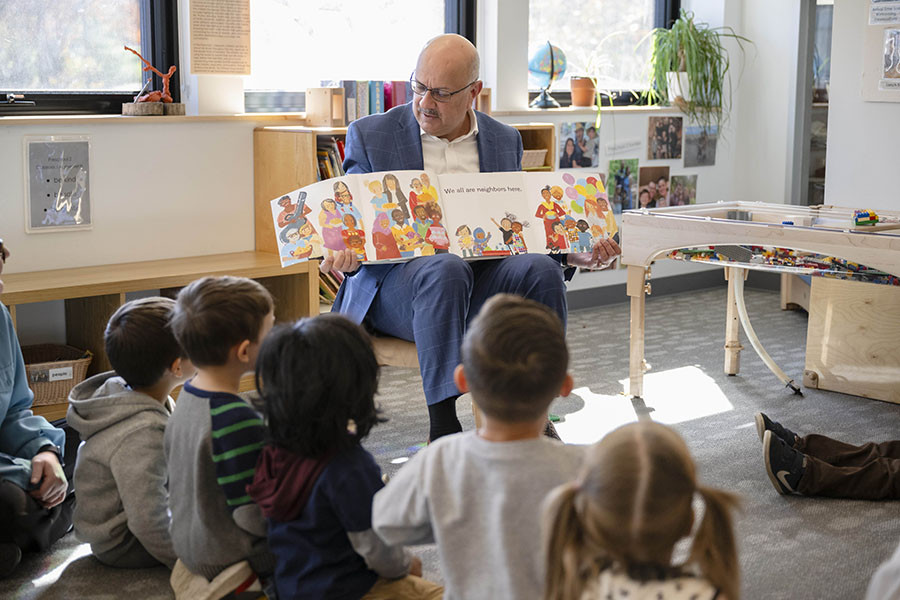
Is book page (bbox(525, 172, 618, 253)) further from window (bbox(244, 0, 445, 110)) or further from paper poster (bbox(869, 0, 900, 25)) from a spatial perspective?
paper poster (bbox(869, 0, 900, 25))

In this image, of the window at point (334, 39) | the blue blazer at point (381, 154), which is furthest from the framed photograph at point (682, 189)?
the blue blazer at point (381, 154)

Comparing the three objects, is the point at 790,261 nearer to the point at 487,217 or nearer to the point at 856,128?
the point at 487,217

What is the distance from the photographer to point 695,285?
5.70 meters

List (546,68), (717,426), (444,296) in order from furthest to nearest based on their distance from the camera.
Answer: (546,68) → (717,426) → (444,296)

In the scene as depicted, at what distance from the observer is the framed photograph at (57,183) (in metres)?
3.37

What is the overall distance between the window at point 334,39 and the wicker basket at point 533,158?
27.8 inches

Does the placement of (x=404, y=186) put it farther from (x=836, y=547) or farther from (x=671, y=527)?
(x=671, y=527)

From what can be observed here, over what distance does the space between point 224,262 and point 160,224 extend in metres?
0.30

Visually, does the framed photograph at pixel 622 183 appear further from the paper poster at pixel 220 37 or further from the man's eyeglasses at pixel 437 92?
the man's eyeglasses at pixel 437 92

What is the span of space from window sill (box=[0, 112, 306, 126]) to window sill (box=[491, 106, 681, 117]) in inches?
38.9

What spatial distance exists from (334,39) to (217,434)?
2.85 m

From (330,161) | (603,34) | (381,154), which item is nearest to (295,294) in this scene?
(330,161)

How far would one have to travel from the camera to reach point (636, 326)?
3473mm

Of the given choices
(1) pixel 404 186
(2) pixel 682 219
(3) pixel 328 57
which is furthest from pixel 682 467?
(3) pixel 328 57
